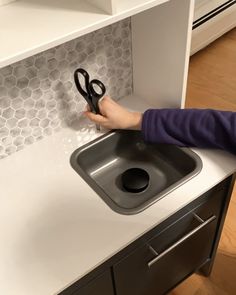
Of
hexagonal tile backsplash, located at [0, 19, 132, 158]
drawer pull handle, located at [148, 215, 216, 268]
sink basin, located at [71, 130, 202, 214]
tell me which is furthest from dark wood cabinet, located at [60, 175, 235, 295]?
hexagonal tile backsplash, located at [0, 19, 132, 158]

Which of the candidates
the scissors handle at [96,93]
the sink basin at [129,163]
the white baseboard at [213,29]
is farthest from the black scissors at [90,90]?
the white baseboard at [213,29]

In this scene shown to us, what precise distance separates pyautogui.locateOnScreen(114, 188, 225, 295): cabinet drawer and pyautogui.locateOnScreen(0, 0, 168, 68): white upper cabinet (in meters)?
0.54

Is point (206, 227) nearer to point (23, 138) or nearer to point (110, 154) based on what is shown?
point (110, 154)

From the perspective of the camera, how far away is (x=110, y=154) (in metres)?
1.17

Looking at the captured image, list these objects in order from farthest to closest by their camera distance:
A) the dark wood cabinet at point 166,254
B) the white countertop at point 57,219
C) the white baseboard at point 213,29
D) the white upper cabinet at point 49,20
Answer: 1. the white baseboard at point 213,29
2. the dark wood cabinet at point 166,254
3. the white countertop at point 57,219
4. the white upper cabinet at point 49,20

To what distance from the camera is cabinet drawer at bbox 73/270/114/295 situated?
0.85 metres

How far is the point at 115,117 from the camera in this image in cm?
107

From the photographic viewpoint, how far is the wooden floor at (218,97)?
4.78ft

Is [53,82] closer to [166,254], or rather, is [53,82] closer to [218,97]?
[166,254]

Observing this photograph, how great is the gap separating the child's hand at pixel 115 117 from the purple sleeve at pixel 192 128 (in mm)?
34

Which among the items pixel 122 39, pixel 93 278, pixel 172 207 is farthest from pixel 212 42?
pixel 93 278

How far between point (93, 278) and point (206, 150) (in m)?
0.47

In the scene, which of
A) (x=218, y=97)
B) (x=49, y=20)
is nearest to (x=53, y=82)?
(x=49, y=20)

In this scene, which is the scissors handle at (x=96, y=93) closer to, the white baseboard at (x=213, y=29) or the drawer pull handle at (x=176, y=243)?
the drawer pull handle at (x=176, y=243)
